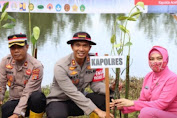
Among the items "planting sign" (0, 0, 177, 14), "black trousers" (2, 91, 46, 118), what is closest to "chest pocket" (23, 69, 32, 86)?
"black trousers" (2, 91, 46, 118)

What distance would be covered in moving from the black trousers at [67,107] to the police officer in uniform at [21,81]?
113mm

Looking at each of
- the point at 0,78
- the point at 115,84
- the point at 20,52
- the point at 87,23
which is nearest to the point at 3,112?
the point at 0,78

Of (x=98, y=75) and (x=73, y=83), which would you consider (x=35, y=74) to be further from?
(x=98, y=75)

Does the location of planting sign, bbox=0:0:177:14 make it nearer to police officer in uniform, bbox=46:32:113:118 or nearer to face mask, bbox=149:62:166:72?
police officer in uniform, bbox=46:32:113:118

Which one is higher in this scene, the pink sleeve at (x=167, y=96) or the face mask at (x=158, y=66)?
the face mask at (x=158, y=66)

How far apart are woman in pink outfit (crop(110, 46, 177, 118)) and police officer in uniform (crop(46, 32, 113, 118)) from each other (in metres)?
0.26

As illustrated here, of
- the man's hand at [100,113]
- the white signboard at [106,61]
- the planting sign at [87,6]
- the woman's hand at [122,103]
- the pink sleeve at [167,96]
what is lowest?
the man's hand at [100,113]

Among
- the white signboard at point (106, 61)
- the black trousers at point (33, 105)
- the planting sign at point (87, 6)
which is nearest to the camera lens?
the white signboard at point (106, 61)

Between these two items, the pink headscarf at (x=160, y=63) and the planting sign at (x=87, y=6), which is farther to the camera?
the planting sign at (x=87, y=6)

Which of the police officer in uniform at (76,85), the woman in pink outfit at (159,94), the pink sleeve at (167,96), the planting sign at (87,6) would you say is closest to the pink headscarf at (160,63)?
the woman in pink outfit at (159,94)

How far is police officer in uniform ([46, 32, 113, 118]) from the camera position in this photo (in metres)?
2.50

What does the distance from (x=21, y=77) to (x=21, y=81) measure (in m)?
0.04

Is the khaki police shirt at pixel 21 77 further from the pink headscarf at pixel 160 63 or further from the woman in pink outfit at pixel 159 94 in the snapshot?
the pink headscarf at pixel 160 63

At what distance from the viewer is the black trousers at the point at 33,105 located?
8.45 ft
